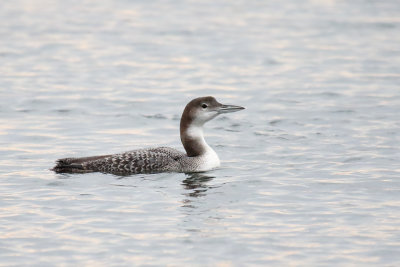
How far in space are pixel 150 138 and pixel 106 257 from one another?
546 cm

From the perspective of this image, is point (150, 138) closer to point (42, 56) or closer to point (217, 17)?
point (42, 56)

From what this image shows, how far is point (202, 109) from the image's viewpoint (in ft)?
39.5

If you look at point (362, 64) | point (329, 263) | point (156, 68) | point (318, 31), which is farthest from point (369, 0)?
point (329, 263)

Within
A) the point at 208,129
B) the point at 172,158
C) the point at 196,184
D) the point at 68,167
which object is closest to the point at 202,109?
the point at 172,158

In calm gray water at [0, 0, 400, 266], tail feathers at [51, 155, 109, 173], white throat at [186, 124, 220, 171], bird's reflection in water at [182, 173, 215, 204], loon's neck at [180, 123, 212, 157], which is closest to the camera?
calm gray water at [0, 0, 400, 266]

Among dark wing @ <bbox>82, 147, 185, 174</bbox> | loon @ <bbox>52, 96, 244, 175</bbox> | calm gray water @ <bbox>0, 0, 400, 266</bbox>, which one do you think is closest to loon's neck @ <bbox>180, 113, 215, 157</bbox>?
loon @ <bbox>52, 96, 244, 175</bbox>

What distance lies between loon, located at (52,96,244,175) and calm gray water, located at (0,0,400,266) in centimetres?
17

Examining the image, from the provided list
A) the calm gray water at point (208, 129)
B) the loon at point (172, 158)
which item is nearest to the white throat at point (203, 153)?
the loon at point (172, 158)

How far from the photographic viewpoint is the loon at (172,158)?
37.5 ft

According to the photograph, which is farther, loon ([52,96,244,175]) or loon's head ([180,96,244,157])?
loon's head ([180,96,244,157])

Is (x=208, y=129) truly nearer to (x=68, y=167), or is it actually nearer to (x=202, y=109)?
(x=202, y=109)

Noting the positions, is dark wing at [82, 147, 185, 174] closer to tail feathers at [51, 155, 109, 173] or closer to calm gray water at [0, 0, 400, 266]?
tail feathers at [51, 155, 109, 173]

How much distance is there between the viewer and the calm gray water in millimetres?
8891

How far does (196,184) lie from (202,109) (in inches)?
50.6
